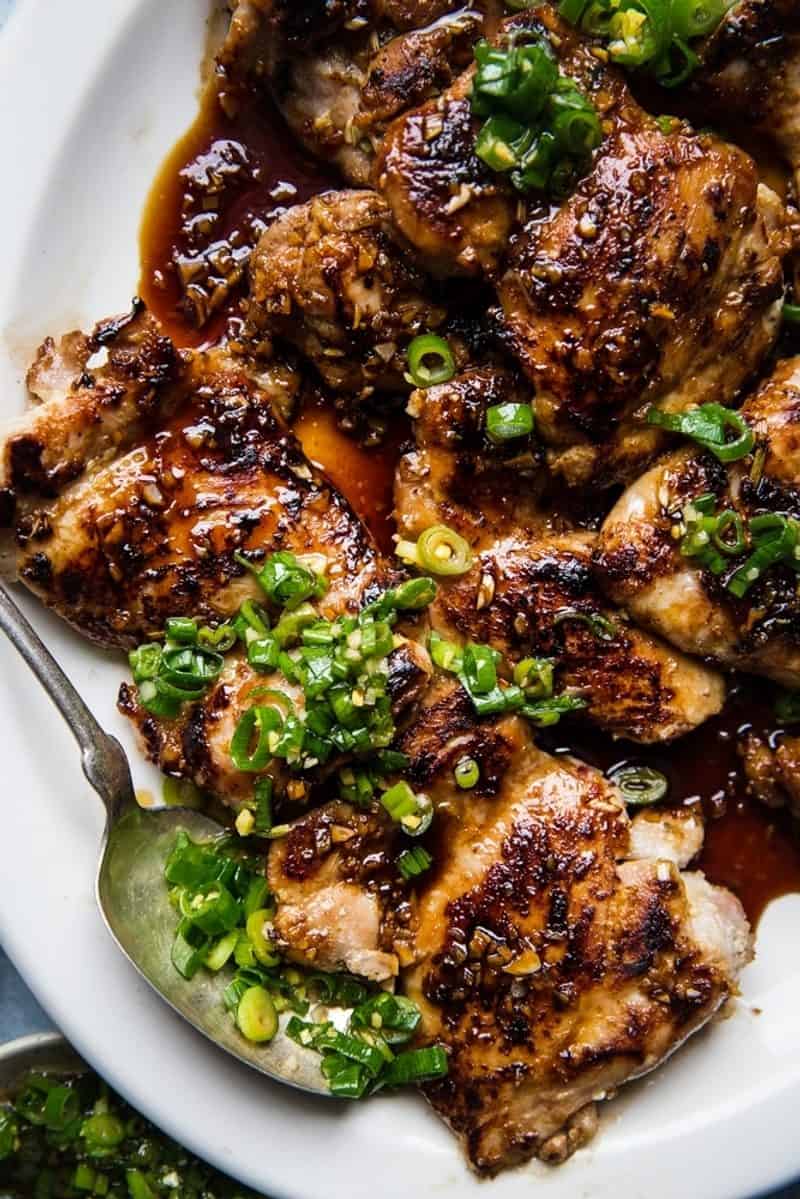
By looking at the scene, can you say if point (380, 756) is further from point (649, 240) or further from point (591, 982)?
point (649, 240)

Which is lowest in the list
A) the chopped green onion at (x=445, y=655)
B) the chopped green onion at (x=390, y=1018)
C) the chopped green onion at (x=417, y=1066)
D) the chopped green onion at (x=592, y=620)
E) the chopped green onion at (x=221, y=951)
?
the chopped green onion at (x=417, y=1066)

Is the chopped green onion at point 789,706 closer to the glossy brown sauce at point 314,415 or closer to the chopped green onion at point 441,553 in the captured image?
the glossy brown sauce at point 314,415

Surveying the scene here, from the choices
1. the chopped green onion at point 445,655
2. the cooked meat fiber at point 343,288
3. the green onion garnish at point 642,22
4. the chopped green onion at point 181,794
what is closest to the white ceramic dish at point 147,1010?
the chopped green onion at point 181,794

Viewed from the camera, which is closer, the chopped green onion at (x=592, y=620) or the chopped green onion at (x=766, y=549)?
the chopped green onion at (x=766, y=549)

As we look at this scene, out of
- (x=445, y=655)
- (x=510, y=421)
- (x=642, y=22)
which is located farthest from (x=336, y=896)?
(x=642, y=22)

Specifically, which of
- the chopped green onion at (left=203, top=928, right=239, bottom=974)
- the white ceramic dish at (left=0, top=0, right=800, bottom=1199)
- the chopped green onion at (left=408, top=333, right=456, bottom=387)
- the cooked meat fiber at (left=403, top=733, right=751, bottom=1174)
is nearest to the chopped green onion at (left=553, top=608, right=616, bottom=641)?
the cooked meat fiber at (left=403, top=733, right=751, bottom=1174)

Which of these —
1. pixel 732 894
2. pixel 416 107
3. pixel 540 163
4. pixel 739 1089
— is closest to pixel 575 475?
pixel 540 163

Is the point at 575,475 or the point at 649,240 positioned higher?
the point at 649,240
